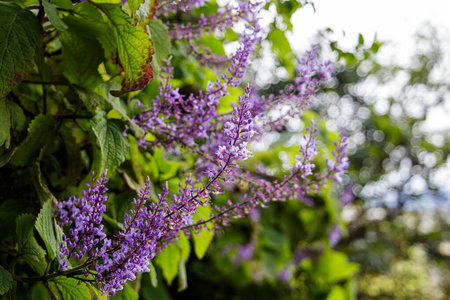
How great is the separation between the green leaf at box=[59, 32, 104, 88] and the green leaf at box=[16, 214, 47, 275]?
13.7 inches

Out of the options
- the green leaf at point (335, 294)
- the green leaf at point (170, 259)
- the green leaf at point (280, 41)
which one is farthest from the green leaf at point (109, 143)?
the green leaf at point (335, 294)

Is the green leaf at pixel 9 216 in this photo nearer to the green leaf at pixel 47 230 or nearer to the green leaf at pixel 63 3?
the green leaf at pixel 47 230

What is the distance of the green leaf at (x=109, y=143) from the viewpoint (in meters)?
0.89

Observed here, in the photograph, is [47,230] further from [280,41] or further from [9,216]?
[280,41]

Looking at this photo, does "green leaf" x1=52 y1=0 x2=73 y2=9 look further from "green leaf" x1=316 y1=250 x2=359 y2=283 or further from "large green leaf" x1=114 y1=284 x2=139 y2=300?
"green leaf" x1=316 y1=250 x2=359 y2=283

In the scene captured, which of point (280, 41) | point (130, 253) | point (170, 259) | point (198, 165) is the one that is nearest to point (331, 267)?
point (280, 41)

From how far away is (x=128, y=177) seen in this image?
3.44 feet

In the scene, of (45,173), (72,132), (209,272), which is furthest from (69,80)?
(209,272)

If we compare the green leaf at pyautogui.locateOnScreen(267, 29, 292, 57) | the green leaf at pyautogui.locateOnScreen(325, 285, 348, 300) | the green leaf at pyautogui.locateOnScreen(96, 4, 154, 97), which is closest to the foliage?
the green leaf at pyautogui.locateOnScreen(96, 4, 154, 97)

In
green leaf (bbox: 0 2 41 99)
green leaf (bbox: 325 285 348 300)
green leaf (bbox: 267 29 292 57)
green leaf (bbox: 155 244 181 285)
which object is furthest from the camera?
green leaf (bbox: 325 285 348 300)

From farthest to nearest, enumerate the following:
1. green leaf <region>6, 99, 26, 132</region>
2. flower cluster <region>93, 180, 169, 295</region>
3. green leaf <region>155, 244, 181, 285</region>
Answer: green leaf <region>155, 244, 181, 285</region>
green leaf <region>6, 99, 26, 132</region>
flower cluster <region>93, 180, 169, 295</region>

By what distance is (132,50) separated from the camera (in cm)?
93

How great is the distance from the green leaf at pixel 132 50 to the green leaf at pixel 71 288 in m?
0.38

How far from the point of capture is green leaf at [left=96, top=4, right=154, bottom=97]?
91 centimetres
